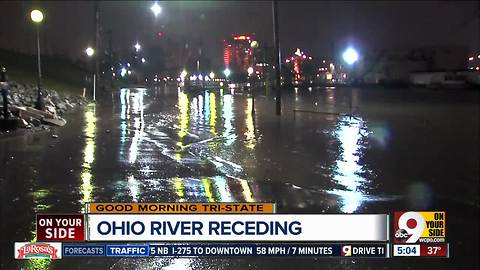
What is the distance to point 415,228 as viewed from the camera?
5.07 meters

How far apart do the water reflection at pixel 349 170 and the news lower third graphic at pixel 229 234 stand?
8.70 feet

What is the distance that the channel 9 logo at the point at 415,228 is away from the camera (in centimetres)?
509

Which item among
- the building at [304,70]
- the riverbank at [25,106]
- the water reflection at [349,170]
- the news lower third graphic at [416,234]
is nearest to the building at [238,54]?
the building at [304,70]

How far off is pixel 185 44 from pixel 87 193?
98333 mm

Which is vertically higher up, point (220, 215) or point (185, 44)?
point (185, 44)

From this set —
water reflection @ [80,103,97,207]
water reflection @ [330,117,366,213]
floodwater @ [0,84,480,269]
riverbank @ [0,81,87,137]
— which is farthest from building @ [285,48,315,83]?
floodwater @ [0,84,480,269]

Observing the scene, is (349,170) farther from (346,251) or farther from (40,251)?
(40,251)

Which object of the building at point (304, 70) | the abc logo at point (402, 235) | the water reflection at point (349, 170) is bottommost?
the water reflection at point (349, 170)

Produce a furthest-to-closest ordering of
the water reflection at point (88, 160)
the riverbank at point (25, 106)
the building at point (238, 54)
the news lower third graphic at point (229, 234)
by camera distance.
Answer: the building at point (238, 54) → the riverbank at point (25, 106) → the water reflection at point (88, 160) → the news lower third graphic at point (229, 234)

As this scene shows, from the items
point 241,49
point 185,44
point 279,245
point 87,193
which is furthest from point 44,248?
point 185,44

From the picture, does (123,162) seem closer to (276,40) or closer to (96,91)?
(276,40)

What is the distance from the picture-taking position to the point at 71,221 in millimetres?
5102

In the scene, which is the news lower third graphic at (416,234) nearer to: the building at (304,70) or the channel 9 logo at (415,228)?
the channel 9 logo at (415,228)

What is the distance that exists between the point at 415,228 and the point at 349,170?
623 centimetres
